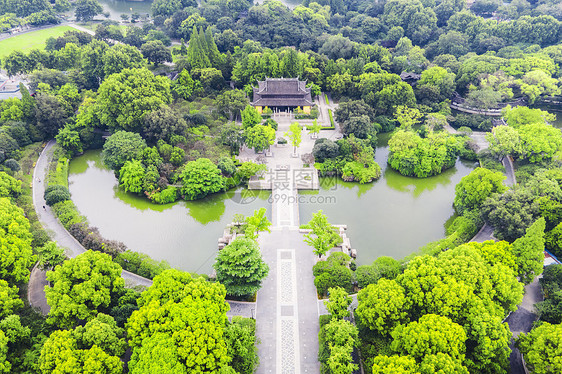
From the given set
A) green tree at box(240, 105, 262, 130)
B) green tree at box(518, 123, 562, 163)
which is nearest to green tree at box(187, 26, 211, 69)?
green tree at box(240, 105, 262, 130)

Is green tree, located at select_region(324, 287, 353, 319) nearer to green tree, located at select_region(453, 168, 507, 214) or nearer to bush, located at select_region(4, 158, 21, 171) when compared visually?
green tree, located at select_region(453, 168, 507, 214)

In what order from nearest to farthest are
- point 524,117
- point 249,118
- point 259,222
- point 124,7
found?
1. point 259,222
2. point 524,117
3. point 249,118
4. point 124,7

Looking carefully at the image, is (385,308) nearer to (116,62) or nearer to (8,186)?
(8,186)

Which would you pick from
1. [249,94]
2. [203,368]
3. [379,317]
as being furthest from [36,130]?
[379,317]

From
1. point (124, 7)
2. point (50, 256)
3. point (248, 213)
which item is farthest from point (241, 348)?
point (124, 7)

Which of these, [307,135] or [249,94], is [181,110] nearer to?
[249,94]

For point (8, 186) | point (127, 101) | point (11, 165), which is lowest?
point (11, 165)

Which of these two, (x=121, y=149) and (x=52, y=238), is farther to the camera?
(x=121, y=149)
